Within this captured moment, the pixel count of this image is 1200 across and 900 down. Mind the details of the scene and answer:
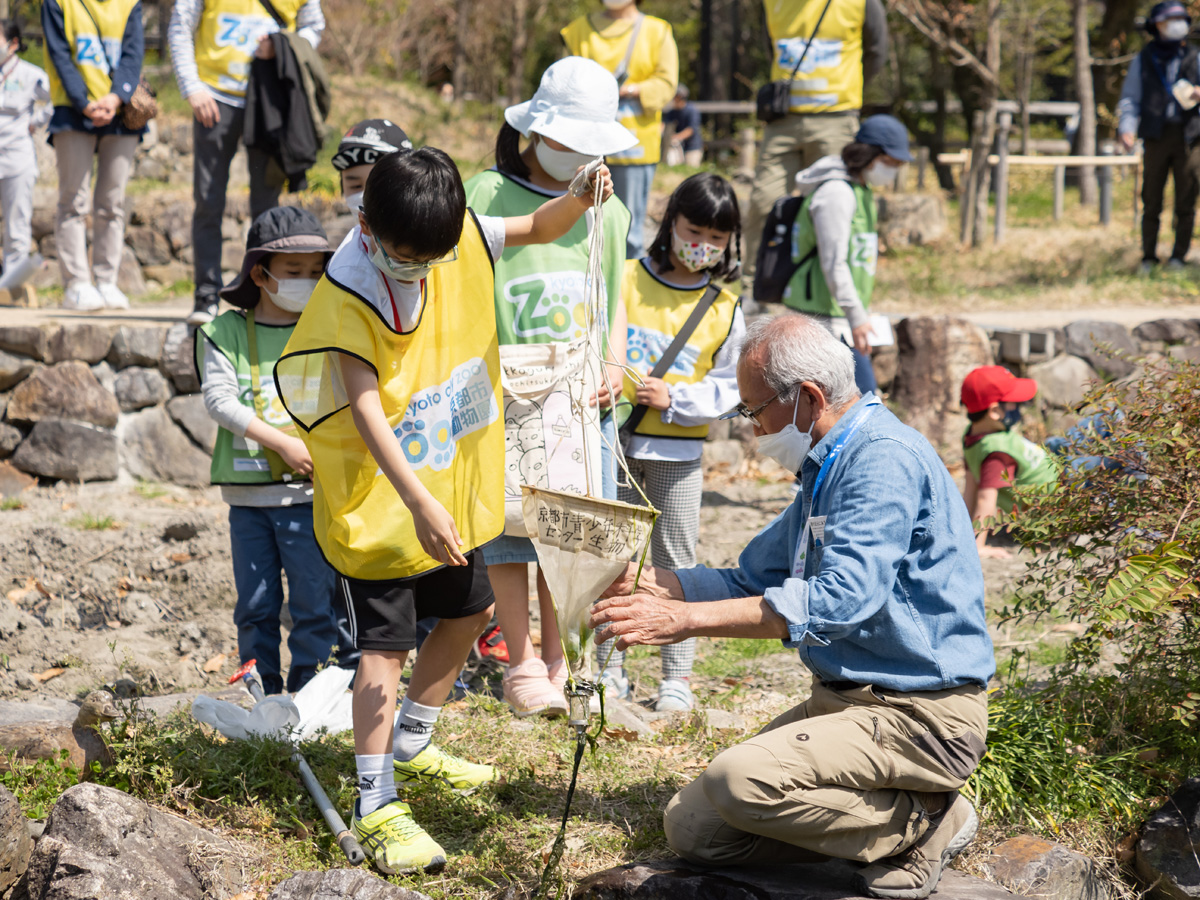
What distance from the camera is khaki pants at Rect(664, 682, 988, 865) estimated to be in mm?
2486

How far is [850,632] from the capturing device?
8.35ft

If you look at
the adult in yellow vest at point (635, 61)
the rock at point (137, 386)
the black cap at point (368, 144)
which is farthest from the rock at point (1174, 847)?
the rock at point (137, 386)

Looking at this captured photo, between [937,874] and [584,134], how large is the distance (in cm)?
220

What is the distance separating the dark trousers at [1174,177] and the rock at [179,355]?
740cm

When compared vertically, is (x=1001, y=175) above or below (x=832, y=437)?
above

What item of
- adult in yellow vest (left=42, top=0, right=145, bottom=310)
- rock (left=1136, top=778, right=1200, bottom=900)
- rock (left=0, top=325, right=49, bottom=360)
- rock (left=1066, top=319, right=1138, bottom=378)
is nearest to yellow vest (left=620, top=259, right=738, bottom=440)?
rock (left=1136, top=778, right=1200, bottom=900)

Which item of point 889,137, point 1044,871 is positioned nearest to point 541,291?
point 1044,871

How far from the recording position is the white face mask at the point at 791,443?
2662 mm

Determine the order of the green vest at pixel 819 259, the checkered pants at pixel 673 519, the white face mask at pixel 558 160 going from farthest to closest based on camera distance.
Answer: the green vest at pixel 819 259 < the checkered pants at pixel 673 519 < the white face mask at pixel 558 160

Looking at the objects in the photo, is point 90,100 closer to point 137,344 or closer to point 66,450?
point 137,344

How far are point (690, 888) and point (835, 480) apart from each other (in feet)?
3.33

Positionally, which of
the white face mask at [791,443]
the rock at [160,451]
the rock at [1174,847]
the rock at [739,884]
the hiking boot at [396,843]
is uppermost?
the white face mask at [791,443]

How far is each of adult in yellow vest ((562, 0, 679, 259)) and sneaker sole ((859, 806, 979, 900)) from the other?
4.26 metres

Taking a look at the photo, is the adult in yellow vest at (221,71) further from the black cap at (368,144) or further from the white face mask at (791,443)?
the white face mask at (791,443)
